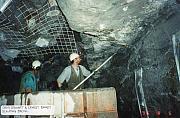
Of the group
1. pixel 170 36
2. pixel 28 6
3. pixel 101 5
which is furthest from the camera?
pixel 28 6

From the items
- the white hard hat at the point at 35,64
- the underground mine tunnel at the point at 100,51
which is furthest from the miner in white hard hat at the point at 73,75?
the white hard hat at the point at 35,64

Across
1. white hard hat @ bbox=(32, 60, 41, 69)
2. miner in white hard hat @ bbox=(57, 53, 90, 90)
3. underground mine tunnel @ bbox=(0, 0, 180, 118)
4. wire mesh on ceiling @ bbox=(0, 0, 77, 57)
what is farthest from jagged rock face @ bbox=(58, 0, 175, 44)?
white hard hat @ bbox=(32, 60, 41, 69)

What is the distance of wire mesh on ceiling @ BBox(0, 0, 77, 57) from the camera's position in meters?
4.41

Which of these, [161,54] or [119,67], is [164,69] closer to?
[161,54]

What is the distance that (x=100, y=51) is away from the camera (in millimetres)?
5277

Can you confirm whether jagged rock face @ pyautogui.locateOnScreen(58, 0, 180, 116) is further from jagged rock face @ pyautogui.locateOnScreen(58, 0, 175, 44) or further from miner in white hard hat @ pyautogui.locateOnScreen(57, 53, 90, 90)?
miner in white hard hat @ pyautogui.locateOnScreen(57, 53, 90, 90)

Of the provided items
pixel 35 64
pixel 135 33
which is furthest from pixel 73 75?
pixel 135 33

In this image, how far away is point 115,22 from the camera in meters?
4.09

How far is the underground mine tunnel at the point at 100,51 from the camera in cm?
343

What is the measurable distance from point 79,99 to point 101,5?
1.47 metres

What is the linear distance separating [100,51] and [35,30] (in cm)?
149

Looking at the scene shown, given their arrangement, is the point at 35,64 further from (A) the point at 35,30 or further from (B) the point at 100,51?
(B) the point at 100,51

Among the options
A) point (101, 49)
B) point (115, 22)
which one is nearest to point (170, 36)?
point (115, 22)

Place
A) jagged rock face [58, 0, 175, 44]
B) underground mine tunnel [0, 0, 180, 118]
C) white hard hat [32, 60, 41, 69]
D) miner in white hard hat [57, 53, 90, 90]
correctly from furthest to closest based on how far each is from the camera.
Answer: white hard hat [32, 60, 41, 69] < miner in white hard hat [57, 53, 90, 90] < jagged rock face [58, 0, 175, 44] < underground mine tunnel [0, 0, 180, 118]
